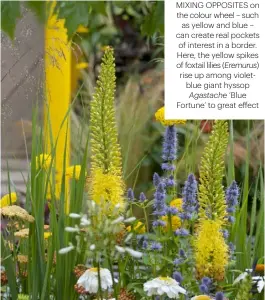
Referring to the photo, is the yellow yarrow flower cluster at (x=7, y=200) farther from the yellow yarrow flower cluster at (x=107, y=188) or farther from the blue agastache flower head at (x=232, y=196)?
the blue agastache flower head at (x=232, y=196)

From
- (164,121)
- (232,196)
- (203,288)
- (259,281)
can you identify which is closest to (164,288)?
(203,288)

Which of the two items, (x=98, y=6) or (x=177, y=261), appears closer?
(x=177, y=261)

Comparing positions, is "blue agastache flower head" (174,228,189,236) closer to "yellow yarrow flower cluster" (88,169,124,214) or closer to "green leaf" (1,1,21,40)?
"yellow yarrow flower cluster" (88,169,124,214)

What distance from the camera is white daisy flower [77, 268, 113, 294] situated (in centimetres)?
179

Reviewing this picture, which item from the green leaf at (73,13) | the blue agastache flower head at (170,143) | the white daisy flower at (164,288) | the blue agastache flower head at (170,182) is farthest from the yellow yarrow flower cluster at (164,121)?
the green leaf at (73,13)

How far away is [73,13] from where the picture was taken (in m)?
2.47

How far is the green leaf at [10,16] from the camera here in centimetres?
219

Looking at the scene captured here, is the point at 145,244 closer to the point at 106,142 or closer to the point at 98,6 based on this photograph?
the point at 106,142

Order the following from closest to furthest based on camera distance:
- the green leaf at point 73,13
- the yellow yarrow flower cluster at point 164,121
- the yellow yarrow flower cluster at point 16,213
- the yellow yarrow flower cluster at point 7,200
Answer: the yellow yarrow flower cluster at point 16,213 → the yellow yarrow flower cluster at point 164,121 → the yellow yarrow flower cluster at point 7,200 → the green leaf at point 73,13

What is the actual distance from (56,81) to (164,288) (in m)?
0.88

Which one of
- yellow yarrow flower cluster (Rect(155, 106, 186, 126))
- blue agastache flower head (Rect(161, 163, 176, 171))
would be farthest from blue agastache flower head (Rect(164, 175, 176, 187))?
yellow yarrow flower cluster (Rect(155, 106, 186, 126))

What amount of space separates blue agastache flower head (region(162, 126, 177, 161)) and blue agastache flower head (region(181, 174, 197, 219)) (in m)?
0.11

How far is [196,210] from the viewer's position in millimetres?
2037

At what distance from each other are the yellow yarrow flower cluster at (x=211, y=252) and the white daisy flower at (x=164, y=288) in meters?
0.05
